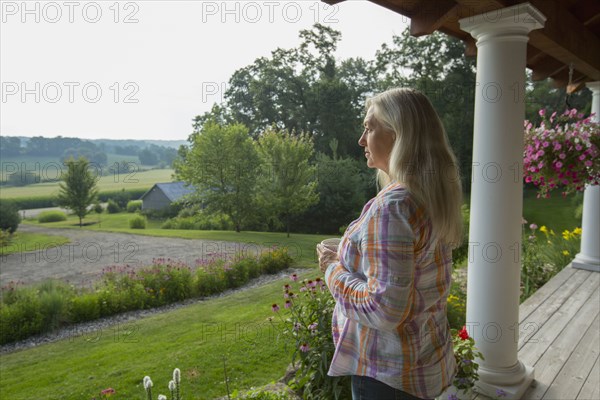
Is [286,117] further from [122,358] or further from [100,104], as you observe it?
[122,358]

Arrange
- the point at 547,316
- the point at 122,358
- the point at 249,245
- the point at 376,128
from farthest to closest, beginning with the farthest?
the point at 249,245 < the point at 122,358 < the point at 547,316 < the point at 376,128

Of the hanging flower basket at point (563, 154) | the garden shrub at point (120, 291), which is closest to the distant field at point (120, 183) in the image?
the garden shrub at point (120, 291)

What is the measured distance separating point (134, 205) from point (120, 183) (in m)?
0.23

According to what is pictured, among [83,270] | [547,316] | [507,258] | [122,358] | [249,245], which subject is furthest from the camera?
[83,270]

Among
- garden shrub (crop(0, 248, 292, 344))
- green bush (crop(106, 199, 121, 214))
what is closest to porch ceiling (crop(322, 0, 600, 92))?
garden shrub (crop(0, 248, 292, 344))

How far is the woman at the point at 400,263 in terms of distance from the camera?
86cm

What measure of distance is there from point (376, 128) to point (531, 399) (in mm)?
1996

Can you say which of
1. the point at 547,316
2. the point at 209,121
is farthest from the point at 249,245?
the point at 547,316

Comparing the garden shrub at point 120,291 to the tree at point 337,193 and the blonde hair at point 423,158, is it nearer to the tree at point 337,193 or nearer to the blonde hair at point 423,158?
the tree at point 337,193

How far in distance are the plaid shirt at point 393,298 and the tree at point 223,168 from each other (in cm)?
250

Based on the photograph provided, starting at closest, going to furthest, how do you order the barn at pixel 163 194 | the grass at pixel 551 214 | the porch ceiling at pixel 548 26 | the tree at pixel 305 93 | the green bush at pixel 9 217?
the porch ceiling at pixel 548 26
the tree at pixel 305 93
the green bush at pixel 9 217
the barn at pixel 163 194
the grass at pixel 551 214

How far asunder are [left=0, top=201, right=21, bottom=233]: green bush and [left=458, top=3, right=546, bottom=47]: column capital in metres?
3.54

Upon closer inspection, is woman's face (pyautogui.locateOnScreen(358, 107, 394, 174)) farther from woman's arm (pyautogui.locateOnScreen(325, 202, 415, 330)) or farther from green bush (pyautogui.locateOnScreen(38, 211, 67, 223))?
green bush (pyautogui.locateOnScreen(38, 211, 67, 223))

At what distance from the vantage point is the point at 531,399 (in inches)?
89.1
